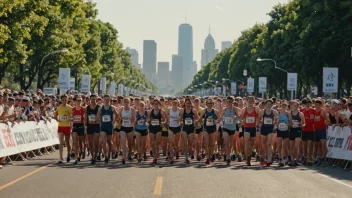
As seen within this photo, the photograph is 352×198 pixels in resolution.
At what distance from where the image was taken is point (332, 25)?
195 ft

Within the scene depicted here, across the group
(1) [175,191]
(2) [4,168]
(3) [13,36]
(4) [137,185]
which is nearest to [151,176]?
(4) [137,185]

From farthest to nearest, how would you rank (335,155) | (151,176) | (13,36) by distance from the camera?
(13,36)
(335,155)
(151,176)

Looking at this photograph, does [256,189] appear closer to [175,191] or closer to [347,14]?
[175,191]

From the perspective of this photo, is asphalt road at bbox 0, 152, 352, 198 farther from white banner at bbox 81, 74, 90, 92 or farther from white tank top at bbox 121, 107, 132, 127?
white banner at bbox 81, 74, 90, 92

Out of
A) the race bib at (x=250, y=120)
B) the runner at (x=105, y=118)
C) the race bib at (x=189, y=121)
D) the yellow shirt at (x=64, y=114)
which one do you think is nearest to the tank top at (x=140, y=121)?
the runner at (x=105, y=118)

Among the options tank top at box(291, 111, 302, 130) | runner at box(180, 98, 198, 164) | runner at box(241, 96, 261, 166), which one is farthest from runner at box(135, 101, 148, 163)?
tank top at box(291, 111, 302, 130)

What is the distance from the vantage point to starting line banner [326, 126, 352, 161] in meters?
21.3

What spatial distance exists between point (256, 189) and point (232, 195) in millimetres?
1309

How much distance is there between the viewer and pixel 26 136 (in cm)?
2328

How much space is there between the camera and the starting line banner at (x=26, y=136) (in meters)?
20.6

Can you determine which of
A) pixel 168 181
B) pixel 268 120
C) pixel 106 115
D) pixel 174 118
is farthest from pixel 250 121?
pixel 168 181

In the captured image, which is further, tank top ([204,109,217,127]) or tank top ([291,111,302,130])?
tank top ([291,111,302,130])

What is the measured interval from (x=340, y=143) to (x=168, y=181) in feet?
27.3

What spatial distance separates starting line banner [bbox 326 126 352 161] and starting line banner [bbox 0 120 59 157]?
992 cm
